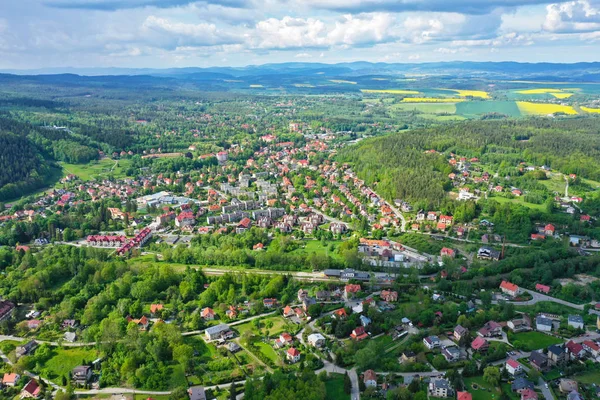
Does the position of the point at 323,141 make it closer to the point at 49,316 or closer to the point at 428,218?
the point at 428,218

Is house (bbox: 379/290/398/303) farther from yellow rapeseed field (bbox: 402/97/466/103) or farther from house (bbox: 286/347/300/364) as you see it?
yellow rapeseed field (bbox: 402/97/466/103)

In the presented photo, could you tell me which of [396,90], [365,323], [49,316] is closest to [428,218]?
[365,323]

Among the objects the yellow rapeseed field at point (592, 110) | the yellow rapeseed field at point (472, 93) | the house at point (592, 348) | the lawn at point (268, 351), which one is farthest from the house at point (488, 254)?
the yellow rapeseed field at point (472, 93)

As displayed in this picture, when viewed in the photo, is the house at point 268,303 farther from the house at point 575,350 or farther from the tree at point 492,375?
the house at point 575,350

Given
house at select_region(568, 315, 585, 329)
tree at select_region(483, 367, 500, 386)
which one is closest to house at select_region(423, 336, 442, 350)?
tree at select_region(483, 367, 500, 386)

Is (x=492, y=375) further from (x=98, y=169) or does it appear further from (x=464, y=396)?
(x=98, y=169)

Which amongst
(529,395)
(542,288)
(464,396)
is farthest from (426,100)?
(464,396)
